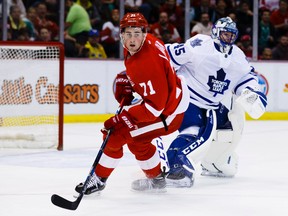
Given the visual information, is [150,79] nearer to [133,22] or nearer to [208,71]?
[133,22]

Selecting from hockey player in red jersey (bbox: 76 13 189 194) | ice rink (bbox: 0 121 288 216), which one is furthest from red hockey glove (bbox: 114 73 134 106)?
ice rink (bbox: 0 121 288 216)

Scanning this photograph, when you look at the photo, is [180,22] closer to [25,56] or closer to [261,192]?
[25,56]

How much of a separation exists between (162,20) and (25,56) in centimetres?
351

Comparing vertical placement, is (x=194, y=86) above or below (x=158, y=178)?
above

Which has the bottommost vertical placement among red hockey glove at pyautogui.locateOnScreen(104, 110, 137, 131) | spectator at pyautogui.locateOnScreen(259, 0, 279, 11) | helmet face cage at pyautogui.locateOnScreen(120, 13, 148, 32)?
red hockey glove at pyautogui.locateOnScreen(104, 110, 137, 131)

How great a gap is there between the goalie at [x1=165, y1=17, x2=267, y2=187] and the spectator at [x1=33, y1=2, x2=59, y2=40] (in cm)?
423

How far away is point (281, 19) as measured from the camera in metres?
11.1

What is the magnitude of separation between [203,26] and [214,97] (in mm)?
5109

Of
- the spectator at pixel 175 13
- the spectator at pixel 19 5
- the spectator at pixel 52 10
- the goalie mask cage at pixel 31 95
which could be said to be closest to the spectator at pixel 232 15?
the spectator at pixel 175 13

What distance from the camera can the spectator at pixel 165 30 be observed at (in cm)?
1027

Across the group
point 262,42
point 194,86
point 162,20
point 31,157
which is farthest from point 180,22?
point 194,86

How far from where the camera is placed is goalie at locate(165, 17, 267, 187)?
523cm

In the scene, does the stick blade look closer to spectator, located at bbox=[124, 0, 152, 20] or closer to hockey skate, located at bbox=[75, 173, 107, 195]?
hockey skate, located at bbox=[75, 173, 107, 195]

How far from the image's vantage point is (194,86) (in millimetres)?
5383
